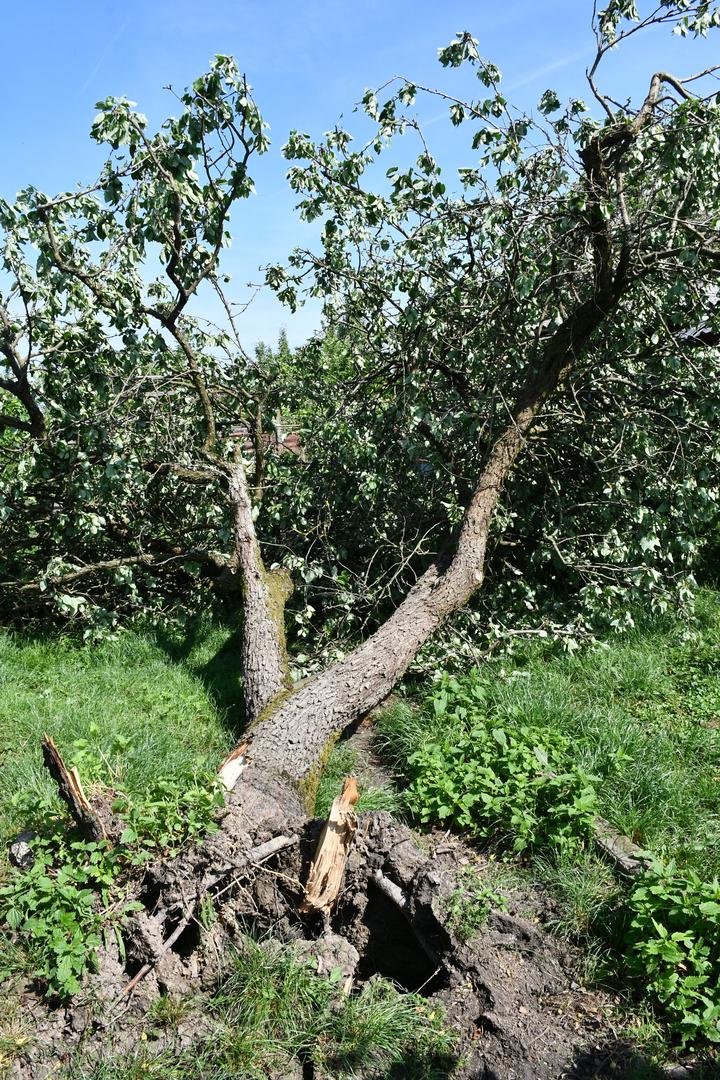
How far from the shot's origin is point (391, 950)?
3316mm

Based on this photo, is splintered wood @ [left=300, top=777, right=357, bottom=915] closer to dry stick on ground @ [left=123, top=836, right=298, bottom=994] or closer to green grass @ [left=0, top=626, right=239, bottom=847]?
dry stick on ground @ [left=123, top=836, right=298, bottom=994]

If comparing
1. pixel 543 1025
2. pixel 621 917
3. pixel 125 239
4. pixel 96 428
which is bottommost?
pixel 543 1025

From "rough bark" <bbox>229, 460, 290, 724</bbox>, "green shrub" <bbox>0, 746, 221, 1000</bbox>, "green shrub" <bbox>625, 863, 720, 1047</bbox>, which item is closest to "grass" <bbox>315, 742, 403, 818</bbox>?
"rough bark" <bbox>229, 460, 290, 724</bbox>

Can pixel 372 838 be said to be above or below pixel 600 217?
below

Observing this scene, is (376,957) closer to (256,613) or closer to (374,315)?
(256,613)

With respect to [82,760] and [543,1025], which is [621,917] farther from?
[82,760]

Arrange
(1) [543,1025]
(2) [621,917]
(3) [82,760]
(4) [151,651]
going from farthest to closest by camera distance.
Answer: (4) [151,651], (3) [82,760], (2) [621,917], (1) [543,1025]

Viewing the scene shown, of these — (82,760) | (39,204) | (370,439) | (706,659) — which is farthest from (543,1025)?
(39,204)

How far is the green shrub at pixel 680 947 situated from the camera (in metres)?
2.64

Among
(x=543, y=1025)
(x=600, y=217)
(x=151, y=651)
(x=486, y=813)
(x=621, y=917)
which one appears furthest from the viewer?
(x=151, y=651)

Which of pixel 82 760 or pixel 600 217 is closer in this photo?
pixel 82 760

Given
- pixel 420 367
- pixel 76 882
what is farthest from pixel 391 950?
pixel 420 367

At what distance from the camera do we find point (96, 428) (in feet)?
18.0

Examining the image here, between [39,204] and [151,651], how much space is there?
115 inches
